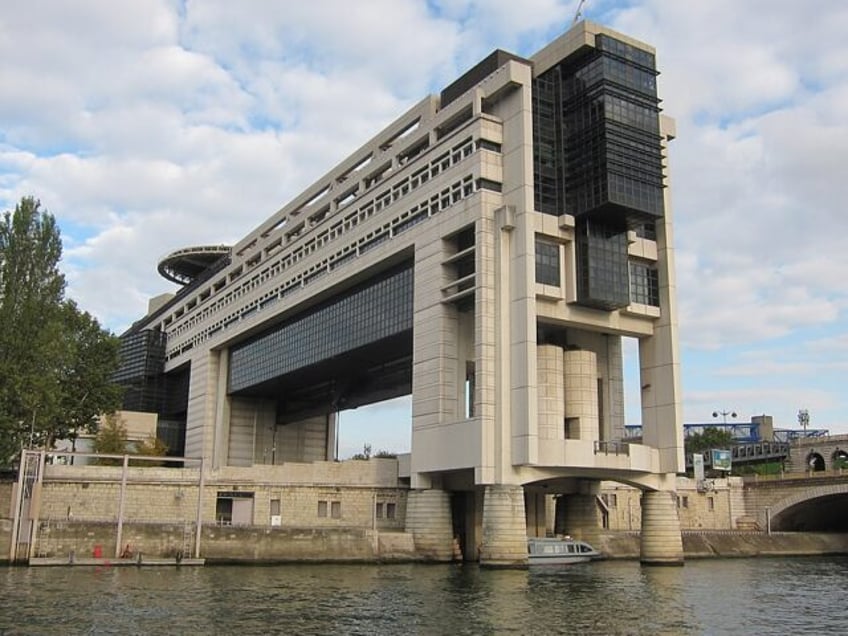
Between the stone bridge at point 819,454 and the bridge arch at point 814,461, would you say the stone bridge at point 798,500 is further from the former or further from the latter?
the bridge arch at point 814,461

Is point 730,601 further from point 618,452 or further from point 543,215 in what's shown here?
point 543,215

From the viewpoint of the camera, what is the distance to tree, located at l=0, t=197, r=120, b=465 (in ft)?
258

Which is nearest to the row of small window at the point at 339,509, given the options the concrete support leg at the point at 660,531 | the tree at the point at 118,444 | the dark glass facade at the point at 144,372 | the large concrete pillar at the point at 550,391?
the large concrete pillar at the point at 550,391

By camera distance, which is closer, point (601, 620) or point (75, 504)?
point (601, 620)

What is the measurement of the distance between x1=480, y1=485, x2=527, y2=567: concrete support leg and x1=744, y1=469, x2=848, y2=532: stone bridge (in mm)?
49383

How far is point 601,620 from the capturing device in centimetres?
4175

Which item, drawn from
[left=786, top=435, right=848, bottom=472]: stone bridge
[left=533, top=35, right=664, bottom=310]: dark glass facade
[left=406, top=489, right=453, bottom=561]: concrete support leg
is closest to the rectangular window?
[left=533, top=35, right=664, bottom=310]: dark glass facade

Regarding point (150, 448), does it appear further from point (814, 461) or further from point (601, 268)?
point (814, 461)

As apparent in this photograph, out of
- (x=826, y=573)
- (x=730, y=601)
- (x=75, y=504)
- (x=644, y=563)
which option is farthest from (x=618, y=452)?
(x=75, y=504)

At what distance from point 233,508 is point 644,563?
3620 cm

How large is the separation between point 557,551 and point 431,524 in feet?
35.9

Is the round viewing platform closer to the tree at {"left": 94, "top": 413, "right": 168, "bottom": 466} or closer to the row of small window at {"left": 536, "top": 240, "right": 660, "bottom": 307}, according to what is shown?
the tree at {"left": 94, "top": 413, "right": 168, "bottom": 466}

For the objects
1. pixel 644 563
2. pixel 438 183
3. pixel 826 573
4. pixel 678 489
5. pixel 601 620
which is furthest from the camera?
pixel 678 489

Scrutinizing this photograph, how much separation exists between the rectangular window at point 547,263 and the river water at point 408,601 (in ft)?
77.5
